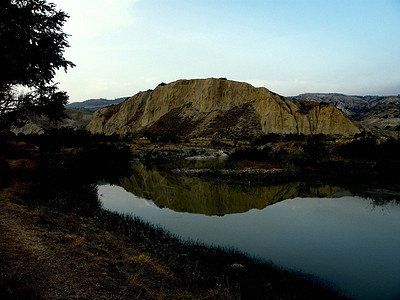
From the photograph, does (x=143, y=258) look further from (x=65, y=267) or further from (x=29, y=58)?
(x=29, y=58)

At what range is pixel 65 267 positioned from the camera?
17.1ft

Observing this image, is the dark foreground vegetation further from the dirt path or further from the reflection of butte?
the reflection of butte

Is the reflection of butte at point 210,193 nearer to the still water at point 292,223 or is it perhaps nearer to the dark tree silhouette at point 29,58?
the still water at point 292,223

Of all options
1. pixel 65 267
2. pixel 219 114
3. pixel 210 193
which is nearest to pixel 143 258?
pixel 65 267

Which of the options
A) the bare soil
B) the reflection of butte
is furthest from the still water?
the bare soil

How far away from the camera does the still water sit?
7082 millimetres

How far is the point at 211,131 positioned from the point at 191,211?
207 feet

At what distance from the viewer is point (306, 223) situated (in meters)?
11.2

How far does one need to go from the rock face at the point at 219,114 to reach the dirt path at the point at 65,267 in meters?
65.1

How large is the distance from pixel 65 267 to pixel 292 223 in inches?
376

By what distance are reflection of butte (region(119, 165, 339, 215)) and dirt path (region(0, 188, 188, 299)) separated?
703 centimetres

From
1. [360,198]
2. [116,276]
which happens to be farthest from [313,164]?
[116,276]

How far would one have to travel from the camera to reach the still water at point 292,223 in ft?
23.2

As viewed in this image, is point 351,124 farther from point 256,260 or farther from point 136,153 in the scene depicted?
point 256,260
